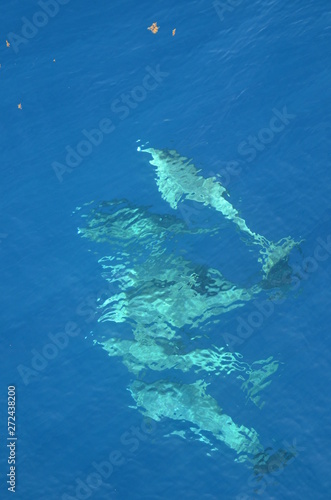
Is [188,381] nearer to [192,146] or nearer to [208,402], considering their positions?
[208,402]

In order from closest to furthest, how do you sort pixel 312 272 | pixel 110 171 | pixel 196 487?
pixel 196 487, pixel 312 272, pixel 110 171

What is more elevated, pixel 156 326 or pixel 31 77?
pixel 31 77

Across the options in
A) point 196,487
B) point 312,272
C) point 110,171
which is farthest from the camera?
point 110,171

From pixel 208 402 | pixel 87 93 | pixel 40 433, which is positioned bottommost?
pixel 208 402

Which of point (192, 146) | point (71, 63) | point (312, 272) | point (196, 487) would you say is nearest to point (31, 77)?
point (71, 63)

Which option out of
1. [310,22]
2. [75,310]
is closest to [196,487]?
[75,310]

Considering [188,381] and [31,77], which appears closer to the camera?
[188,381]
